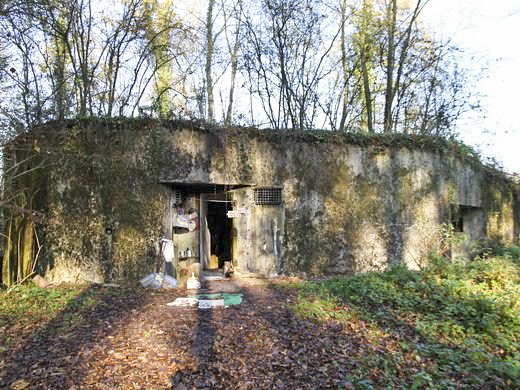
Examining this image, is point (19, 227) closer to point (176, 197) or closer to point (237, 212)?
point (176, 197)

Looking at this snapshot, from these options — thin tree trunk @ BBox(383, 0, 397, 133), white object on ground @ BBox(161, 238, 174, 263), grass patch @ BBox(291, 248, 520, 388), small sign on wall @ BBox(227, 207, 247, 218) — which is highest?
thin tree trunk @ BBox(383, 0, 397, 133)

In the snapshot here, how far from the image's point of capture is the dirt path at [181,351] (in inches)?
142

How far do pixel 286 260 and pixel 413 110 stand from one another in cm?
694

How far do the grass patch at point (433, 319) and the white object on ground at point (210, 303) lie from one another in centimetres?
120

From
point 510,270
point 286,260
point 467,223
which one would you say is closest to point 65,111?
point 286,260

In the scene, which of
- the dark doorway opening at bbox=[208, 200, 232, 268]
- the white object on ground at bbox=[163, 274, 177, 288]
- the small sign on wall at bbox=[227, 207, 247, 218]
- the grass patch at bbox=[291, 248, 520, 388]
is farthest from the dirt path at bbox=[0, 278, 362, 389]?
the dark doorway opening at bbox=[208, 200, 232, 268]

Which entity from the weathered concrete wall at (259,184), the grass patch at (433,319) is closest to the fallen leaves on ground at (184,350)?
the grass patch at (433,319)

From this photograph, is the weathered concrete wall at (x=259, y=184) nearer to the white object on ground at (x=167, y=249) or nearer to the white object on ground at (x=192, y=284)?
the white object on ground at (x=167, y=249)

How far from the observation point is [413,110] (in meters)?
12.1

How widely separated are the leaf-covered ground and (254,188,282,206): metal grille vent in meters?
2.60

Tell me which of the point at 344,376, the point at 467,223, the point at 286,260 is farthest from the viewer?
the point at 467,223

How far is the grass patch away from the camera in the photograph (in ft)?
12.7

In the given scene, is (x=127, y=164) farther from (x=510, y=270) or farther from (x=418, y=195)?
(x=510, y=270)

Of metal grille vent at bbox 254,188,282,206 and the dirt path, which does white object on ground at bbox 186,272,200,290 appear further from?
metal grille vent at bbox 254,188,282,206
